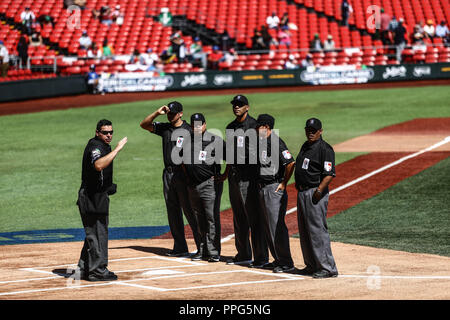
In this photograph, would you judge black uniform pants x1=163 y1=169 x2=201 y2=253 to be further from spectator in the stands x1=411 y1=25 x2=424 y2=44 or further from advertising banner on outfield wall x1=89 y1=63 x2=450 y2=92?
spectator in the stands x1=411 y1=25 x2=424 y2=44

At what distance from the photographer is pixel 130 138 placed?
26.1 m

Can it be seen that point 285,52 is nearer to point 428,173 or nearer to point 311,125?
point 428,173

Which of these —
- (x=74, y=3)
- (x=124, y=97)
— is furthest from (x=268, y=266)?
(x=74, y=3)

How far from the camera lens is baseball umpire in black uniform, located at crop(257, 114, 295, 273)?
34.6 feet

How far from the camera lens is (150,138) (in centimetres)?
2652

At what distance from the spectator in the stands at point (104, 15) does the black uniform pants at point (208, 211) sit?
114ft

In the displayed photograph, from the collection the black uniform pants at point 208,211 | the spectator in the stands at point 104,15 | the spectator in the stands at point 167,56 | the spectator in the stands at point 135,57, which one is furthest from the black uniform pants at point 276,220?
the spectator in the stands at point 104,15

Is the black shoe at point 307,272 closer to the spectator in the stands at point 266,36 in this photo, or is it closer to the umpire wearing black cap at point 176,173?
the umpire wearing black cap at point 176,173

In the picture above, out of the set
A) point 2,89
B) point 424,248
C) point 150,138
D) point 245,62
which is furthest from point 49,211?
point 245,62

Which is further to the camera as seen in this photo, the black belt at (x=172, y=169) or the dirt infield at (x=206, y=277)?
the black belt at (x=172, y=169)

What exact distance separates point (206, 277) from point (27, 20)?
35482 mm

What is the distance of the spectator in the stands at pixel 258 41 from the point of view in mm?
41250

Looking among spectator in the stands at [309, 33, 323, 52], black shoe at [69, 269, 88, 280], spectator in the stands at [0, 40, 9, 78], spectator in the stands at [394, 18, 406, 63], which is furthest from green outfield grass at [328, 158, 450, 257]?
spectator in the stands at [0, 40, 9, 78]
